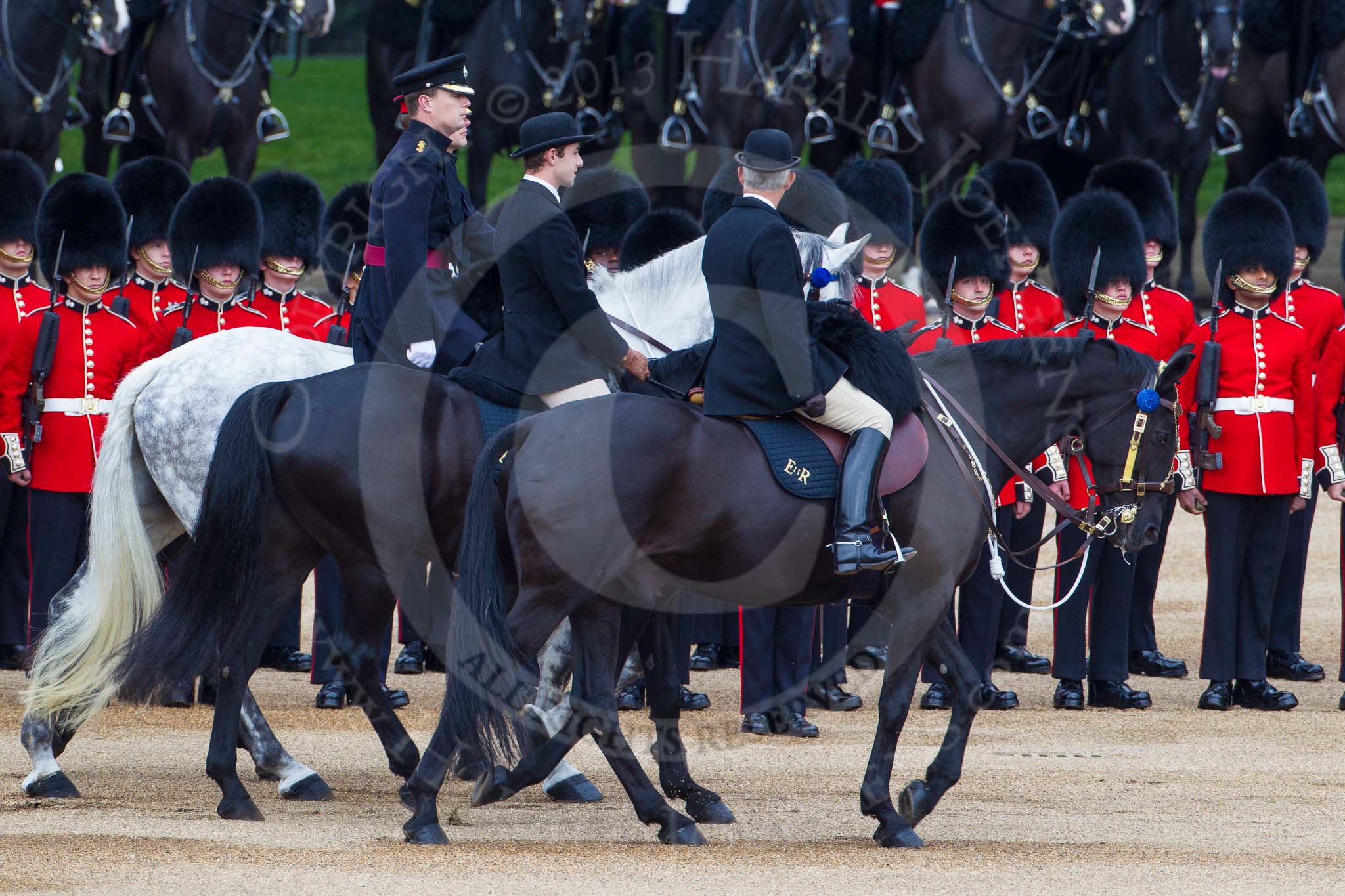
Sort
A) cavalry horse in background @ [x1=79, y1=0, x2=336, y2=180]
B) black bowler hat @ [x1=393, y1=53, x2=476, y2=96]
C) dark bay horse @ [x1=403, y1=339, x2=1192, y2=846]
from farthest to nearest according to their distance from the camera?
1. cavalry horse in background @ [x1=79, y1=0, x2=336, y2=180]
2. black bowler hat @ [x1=393, y1=53, x2=476, y2=96]
3. dark bay horse @ [x1=403, y1=339, x2=1192, y2=846]

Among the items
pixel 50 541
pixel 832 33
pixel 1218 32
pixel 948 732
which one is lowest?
pixel 948 732

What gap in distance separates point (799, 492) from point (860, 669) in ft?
10.4

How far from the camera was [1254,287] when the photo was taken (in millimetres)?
7352

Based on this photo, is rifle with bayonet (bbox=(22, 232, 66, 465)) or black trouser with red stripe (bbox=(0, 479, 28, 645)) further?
black trouser with red stripe (bbox=(0, 479, 28, 645))

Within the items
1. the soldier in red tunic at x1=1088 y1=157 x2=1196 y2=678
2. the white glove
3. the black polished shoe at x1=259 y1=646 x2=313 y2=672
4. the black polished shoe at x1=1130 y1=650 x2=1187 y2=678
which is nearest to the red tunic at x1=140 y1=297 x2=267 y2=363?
the black polished shoe at x1=259 y1=646 x2=313 y2=672

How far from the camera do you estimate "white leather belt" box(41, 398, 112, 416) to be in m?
7.19

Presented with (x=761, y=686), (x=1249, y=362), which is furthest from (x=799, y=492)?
(x=1249, y=362)

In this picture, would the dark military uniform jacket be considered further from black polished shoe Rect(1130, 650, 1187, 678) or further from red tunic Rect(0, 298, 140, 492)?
black polished shoe Rect(1130, 650, 1187, 678)

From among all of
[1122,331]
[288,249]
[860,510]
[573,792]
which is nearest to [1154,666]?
[1122,331]

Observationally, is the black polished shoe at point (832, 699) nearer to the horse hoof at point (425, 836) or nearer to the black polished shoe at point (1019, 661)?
the black polished shoe at point (1019, 661)

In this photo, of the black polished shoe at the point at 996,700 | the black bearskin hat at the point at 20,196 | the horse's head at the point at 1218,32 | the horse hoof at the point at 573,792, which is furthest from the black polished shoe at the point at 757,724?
the horse's head at the point at 1218,32

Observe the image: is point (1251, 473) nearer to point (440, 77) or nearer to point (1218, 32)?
point (440, 77)

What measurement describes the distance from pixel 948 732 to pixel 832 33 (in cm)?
721

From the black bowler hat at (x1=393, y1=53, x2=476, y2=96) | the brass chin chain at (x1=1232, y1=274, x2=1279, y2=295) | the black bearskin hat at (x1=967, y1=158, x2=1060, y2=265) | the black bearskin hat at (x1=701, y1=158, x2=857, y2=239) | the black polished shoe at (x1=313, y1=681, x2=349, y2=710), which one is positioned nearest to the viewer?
the black bowler hat at (x1=393, y1=53, x2=476, y2=96)
